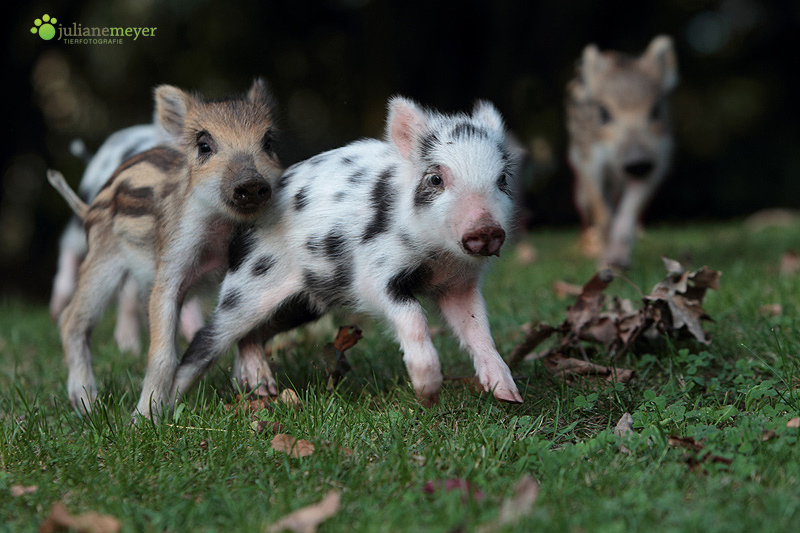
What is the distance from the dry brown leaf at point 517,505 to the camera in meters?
2.44

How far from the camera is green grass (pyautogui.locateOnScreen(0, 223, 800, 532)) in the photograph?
102 inches

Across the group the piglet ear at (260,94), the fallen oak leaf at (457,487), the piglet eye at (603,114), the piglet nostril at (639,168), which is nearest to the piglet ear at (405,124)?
the piglet ear at (260,94)

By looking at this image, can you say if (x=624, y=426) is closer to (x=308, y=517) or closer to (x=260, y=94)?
(x=308, y=517)

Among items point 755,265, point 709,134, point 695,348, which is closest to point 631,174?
point 755,265

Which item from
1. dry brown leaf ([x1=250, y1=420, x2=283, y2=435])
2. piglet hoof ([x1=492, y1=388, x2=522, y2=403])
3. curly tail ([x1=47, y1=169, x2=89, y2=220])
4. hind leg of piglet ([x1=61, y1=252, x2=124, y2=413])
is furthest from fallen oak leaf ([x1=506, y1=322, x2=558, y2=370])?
curly tail ([x1=47, y1=169, x2=89, y2=220])

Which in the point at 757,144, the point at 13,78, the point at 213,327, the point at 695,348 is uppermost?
the point at 13,78

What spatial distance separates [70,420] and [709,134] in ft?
47.7

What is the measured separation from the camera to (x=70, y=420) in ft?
12.3

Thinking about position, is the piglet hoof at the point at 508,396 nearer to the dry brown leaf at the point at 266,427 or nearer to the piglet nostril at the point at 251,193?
the dry brown leaf at the point at 266,427

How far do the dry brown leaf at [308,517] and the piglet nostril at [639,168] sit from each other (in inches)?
230

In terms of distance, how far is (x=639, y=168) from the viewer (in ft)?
25.5

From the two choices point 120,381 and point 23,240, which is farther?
point 23,240

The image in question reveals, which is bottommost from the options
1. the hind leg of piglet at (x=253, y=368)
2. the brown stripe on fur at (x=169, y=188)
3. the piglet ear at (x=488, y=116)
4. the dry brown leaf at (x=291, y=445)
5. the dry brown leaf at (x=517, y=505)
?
the hind leg of piglet at (x=253, y=368)

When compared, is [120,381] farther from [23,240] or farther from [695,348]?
[23,240]
